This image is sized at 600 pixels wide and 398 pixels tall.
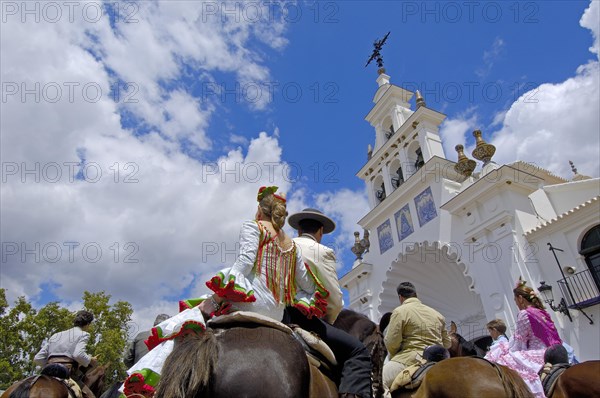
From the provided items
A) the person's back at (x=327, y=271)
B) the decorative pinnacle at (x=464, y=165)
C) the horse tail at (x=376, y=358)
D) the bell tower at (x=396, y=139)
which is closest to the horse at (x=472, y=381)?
the horse tail at (x=376, y=358)

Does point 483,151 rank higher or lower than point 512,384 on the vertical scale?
higher

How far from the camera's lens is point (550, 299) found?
1159cm

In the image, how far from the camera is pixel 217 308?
2.57 m

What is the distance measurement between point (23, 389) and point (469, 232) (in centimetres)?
1321

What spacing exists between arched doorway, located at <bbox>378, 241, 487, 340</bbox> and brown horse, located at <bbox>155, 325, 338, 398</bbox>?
1429 centimetres

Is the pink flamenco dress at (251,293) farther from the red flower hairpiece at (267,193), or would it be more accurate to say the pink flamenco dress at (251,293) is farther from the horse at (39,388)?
the horse at (39,388)

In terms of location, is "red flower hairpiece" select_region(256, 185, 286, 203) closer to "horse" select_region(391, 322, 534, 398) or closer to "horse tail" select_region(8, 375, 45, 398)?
"horse" select_region(391, 322, 534, 398)

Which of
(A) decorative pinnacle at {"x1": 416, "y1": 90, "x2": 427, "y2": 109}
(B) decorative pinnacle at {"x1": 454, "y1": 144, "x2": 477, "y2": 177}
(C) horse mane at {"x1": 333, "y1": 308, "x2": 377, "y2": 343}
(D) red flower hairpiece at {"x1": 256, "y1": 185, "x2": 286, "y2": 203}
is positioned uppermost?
(A) decorative pinnacle at {"x1": 416, "y1": 90, "x2": 427, "y2": 109}

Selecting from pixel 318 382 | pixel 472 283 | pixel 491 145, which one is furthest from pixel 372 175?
pixel 318 382

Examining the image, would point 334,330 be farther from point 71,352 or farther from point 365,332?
point 71,352

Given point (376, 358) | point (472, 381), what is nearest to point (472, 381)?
point (472, 381)

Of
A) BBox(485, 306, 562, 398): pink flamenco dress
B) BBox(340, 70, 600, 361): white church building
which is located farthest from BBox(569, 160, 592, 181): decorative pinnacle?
BBox(485, 306, 562, 398): pink flamenco dress

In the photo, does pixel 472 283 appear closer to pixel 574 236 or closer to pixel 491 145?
pixel 574 236

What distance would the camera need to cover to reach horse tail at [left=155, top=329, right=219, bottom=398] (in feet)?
5.84
